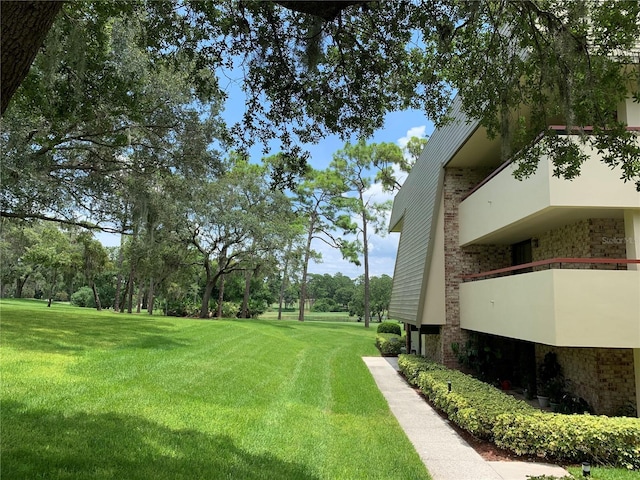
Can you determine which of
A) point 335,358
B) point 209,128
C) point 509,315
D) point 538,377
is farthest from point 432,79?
point 335,358

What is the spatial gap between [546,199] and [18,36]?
24.7 feet

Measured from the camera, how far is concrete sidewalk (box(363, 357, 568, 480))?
17.8 ft

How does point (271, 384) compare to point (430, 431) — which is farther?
point (271, 384)

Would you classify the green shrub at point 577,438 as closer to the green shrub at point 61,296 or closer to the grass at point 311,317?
the grass at point 311,317

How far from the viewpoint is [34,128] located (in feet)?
32.2

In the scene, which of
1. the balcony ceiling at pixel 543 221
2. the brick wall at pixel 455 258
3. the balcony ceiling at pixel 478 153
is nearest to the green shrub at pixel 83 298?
the brick wall at pixel 455 258

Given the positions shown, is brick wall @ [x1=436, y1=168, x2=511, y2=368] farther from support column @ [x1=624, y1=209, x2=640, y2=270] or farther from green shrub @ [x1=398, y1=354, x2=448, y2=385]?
support column @ [x1=624, y1=209, x2=640, y2=270]

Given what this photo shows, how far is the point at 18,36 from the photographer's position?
2.25 metres

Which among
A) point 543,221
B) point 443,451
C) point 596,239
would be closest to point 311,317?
point 543,221

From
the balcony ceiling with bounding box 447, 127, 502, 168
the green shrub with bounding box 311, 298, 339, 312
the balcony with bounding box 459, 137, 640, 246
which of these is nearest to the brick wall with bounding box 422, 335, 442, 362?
the balcony with bounding box 459, 137, 640, 246

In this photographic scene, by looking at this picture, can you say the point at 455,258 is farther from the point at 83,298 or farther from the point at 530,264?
the point at 83,298

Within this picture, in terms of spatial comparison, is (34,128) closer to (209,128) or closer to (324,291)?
(209,128)

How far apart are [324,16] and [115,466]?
465 cm

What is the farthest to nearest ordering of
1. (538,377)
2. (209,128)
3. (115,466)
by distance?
(209,128), (538,377), (115,466)
